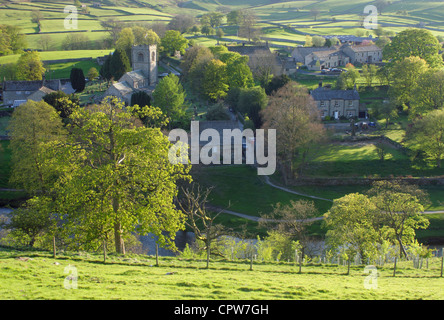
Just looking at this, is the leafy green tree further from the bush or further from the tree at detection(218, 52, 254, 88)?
the tree at detection(218, 52, 254, 88)

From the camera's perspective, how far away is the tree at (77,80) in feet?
298

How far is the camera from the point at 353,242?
114 ft

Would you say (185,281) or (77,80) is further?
(77,80)

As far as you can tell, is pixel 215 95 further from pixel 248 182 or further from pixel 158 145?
pixel 158 145

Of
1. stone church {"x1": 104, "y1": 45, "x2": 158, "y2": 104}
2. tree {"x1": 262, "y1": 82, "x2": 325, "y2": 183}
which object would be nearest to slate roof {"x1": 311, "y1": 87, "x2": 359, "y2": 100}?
tree {"x1": 262, "y1": 82, "x2": 325, "y2": 183}

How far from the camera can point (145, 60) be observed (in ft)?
304

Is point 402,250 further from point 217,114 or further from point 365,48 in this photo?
point 365,48

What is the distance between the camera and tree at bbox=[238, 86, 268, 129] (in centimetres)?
7200

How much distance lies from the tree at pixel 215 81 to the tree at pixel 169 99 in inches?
386

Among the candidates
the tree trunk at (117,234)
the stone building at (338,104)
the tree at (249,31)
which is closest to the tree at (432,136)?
the stone building at (338,104)

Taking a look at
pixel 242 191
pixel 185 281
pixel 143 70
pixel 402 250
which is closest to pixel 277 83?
pixel 143 70

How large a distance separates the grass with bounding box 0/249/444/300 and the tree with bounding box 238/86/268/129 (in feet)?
153

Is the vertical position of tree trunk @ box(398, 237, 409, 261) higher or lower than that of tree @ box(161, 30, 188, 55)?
lower

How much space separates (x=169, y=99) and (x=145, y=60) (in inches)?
852
